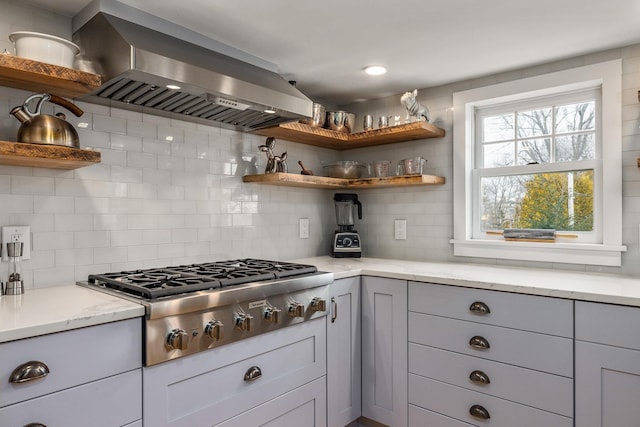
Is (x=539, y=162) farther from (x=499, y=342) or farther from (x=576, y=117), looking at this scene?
(x=499, y=342)

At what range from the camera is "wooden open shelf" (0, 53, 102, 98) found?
4.74 feet

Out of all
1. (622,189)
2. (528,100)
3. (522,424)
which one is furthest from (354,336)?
(528,100)

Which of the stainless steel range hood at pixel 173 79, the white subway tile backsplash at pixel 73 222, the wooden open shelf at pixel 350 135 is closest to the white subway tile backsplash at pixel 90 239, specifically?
the white subway tile backsplash at pixel 73 222

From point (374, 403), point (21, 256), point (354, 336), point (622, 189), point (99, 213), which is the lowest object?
point (374, 403)

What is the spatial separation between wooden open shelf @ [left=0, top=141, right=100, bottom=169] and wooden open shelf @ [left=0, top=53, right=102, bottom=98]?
0.82ft

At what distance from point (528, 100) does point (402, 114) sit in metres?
0.83

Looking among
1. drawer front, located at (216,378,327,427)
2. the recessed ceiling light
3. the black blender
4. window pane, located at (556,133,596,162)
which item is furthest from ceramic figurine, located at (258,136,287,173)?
window pane, located at (556,133,596,162)

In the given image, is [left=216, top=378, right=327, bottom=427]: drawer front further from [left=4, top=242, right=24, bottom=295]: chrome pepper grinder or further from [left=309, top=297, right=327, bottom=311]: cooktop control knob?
[left=4, top=242, right=24, bottom=295]: chrome pepper grinder

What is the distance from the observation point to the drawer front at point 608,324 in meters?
1.59

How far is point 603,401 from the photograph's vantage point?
5.45 feet

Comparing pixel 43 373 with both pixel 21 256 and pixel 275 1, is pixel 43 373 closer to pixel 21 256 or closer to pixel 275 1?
pixel 21 256

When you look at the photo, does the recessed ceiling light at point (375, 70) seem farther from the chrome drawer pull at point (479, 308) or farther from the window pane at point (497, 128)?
the chrome drawer pull at point (479, 308)

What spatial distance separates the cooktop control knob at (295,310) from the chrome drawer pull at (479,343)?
0.82m

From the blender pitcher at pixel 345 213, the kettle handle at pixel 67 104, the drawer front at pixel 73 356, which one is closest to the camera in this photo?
the drawer front at pixel 73 356
